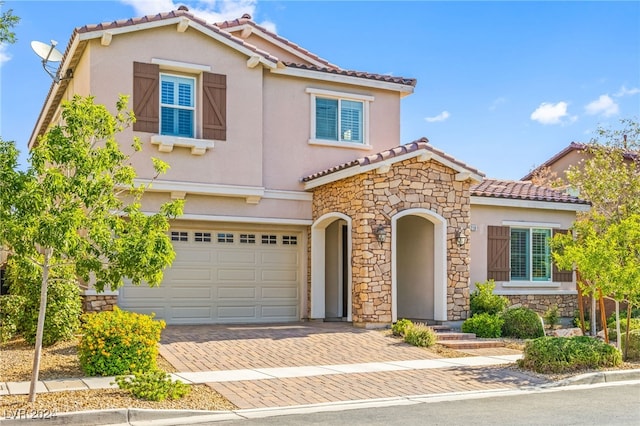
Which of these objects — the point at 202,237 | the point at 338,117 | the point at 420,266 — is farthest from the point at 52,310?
the point at 420,266

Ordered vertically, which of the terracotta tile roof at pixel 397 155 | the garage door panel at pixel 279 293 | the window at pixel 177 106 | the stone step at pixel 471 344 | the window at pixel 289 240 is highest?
the window at pixel 177 106

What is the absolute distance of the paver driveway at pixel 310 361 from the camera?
34.0 ft

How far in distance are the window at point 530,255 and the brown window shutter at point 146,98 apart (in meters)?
10.1

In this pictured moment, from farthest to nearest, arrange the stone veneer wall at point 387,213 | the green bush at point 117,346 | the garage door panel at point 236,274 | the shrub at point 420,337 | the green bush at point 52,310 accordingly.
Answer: the garage door panel at point 236,274 → the stone veneer wall at point 387,213 → the shrub at point 420,337 → the green bush at point 52,310 → the green bush at point 117,346

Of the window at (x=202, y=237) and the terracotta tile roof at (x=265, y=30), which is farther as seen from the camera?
the terracotta tile roof at (x=265, y=30)

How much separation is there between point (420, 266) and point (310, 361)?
640 centimetres

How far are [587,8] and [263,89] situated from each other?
775 centimetres

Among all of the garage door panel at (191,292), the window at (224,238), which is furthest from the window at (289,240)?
the garage door panel at (191,292)

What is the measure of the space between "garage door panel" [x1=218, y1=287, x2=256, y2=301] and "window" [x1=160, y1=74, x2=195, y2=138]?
3.99m

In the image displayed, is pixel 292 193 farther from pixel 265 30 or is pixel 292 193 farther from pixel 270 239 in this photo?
pixel 265 30

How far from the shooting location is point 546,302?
20156mm

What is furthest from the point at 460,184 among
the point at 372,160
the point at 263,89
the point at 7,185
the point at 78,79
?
the point at 7,185

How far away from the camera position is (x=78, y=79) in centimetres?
1712

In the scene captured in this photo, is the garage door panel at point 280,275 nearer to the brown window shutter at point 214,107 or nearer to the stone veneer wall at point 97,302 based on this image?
the brown window shutter at point 214,107
